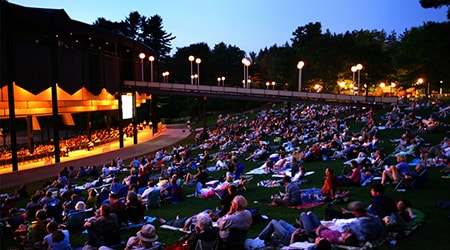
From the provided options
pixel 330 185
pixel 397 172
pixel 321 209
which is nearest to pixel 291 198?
pixel 321 209

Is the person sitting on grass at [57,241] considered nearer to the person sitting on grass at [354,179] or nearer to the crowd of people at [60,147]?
the person sitting on grass at [354,179]

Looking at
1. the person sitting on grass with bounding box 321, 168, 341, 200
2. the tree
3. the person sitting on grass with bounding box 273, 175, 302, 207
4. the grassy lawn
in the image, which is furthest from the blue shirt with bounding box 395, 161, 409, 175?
the tree

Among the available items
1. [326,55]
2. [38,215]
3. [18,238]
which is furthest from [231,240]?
[326,55]

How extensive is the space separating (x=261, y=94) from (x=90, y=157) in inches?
665

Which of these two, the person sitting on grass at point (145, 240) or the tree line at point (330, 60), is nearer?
the person sitting on grass at point (145, 240)

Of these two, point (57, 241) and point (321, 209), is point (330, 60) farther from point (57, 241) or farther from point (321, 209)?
point (57, 241)

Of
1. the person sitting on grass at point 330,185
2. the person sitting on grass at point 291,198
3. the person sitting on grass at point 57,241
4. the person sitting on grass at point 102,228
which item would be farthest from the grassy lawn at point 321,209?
the person sitting on grass at point 57,241

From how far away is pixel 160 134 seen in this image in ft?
150

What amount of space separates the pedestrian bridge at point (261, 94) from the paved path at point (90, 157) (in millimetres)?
5449

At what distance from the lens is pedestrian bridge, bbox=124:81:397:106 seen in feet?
114

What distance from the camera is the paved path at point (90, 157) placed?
72.8ft

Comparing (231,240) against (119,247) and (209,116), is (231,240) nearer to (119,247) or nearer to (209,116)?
(119,247)

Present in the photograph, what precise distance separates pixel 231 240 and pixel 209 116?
6098 centimetres

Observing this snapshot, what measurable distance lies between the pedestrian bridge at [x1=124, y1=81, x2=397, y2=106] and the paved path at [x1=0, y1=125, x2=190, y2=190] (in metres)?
5.45
